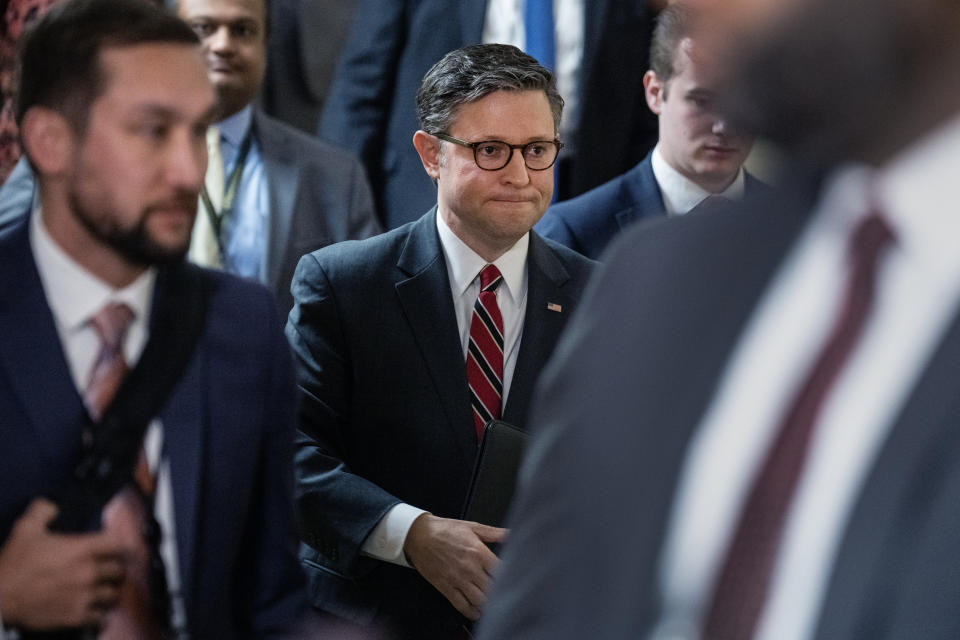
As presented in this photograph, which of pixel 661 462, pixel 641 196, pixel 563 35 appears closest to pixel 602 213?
pixel 641 196

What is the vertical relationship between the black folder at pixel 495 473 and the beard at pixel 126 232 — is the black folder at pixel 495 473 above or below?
below

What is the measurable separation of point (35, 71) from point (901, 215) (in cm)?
112

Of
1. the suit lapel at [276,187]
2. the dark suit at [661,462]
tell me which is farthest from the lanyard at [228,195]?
the dark suit at [661,462]

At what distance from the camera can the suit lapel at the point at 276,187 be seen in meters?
3.01

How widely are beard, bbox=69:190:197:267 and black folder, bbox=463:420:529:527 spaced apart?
0.82 metres

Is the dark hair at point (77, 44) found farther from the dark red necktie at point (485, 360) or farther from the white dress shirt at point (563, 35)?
the white dress shirt at point (563, 35)

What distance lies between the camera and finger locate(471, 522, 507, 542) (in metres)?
2.22

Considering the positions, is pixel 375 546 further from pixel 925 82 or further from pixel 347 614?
pixel 925 82

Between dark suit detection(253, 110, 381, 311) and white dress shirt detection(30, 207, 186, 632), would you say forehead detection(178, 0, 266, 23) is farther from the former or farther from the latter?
white dress shirt detection(30, 207, 186, 632)

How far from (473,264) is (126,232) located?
1091 mm

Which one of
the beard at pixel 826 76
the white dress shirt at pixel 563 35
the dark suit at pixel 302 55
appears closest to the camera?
the beard at pixel 826 76

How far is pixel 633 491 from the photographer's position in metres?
0.90

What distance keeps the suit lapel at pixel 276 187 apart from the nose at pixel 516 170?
703mm

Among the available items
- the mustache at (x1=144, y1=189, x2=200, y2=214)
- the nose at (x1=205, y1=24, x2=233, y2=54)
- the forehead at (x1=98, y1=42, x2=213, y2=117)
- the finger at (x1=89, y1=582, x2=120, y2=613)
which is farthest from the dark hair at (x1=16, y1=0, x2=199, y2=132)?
the nose at (x1=205, y1=24, x2=233, y2=54)
